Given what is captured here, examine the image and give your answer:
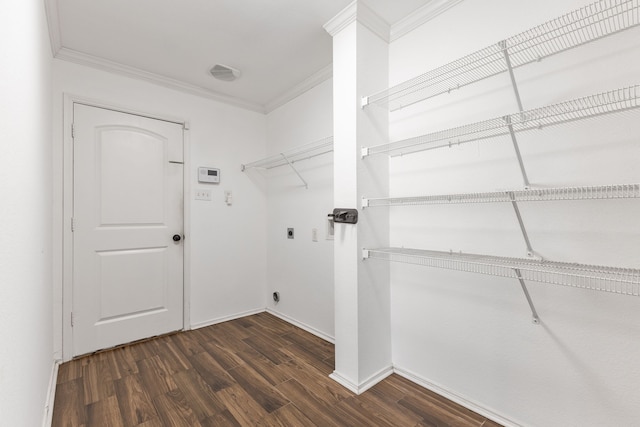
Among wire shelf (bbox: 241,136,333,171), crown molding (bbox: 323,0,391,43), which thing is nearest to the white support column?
crown molding (bbox: 323,0,391,43)

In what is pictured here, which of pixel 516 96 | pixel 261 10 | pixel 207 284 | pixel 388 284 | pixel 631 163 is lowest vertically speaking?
pixel 207 284

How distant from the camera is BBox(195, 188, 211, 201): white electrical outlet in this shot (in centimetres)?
289

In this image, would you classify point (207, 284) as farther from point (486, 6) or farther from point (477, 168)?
point (486, 6)

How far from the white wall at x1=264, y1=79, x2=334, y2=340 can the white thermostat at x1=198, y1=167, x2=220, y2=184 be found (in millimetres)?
431

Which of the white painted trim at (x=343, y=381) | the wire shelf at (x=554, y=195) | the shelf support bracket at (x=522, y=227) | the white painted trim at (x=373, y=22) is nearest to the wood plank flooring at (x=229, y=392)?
the white painted trim at (x=343, y=381)

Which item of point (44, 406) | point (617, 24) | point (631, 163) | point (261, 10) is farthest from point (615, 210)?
→ point (44, 406)

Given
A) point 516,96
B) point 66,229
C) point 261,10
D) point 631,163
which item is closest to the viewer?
point 631,163

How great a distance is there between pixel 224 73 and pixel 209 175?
3.31 feet

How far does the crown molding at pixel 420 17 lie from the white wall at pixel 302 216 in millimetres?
744

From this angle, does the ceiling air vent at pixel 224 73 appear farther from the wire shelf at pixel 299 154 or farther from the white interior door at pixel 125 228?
the wire shelf at pixel 299 154

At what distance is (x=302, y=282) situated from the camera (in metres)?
2.87

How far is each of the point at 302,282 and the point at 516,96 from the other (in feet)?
7.49

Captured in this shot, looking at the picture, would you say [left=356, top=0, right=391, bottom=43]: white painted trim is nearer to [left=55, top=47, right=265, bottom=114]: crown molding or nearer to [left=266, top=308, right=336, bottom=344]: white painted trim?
[left=55, top=47, right=265, bottom=114]: crown molding

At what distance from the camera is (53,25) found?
1920 mm
